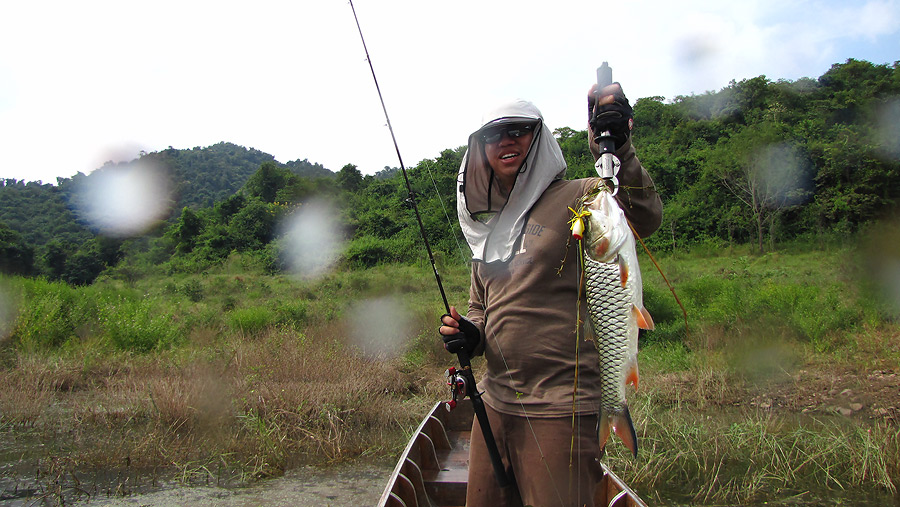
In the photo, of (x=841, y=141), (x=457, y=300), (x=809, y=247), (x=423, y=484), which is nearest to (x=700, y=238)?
(x=809, y=247)

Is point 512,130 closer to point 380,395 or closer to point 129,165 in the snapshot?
point 380,395

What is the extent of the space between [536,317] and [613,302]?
16.2 inches

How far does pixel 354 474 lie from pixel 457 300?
9578 millimetres

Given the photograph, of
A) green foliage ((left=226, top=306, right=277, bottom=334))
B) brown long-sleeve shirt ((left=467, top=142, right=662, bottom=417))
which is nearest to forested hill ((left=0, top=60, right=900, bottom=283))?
green foliage ((left=226, top=306, right=277, bottom=334))

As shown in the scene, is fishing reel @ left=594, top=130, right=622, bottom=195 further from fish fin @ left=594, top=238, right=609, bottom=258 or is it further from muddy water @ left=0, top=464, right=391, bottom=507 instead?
muddy water @ left=0, top=464, right=391, bottom=507

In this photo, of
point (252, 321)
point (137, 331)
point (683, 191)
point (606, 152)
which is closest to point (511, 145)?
point (606, 152)

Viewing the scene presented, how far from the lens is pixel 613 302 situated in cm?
177

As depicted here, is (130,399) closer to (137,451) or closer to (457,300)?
(137,451)

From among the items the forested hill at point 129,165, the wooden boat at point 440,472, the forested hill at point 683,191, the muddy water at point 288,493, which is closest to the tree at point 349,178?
the forested hill at point 683,191

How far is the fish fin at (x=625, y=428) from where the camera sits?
1813 millimetres

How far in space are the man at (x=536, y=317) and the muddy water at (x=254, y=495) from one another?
459 centimetres

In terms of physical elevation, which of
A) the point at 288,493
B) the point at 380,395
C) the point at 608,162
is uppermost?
the point at 608,162

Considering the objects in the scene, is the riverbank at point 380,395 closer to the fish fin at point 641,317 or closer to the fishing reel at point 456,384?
the fishing reel at point 456,384

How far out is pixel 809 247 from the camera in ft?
67.5
